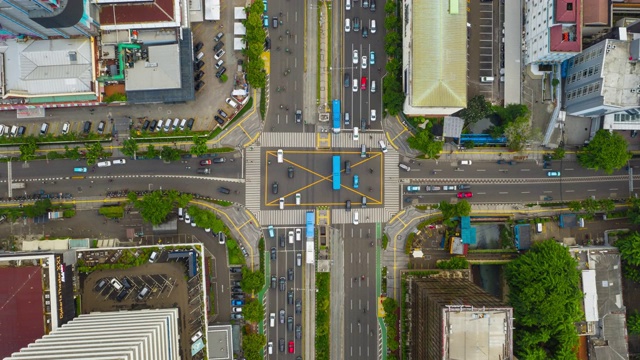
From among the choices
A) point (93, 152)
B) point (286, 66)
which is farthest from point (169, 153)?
point (286, 66)

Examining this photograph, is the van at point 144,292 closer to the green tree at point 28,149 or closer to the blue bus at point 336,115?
the green tree at point 28,149

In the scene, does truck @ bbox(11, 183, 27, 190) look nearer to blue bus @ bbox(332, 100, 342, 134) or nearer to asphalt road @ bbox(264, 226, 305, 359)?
asphalt road @ bbox(264, 226, 305, 359)

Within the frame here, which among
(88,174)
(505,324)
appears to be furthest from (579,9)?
(88,174)

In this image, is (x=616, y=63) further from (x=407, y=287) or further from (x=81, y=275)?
(x=81, y=275)

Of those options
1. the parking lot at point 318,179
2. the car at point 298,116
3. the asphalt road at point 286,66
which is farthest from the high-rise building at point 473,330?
the asphalt road at point 286,66

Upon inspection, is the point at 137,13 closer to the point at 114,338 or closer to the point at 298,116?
the point at 298,116
